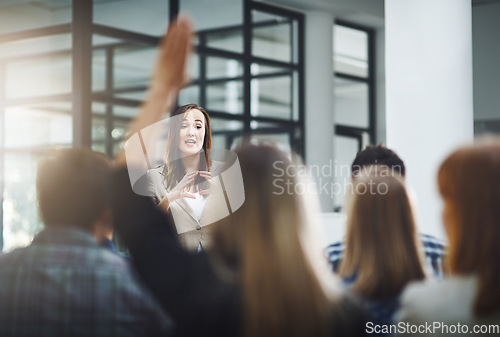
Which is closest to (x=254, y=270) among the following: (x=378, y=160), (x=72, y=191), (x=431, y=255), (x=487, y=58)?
(x=72, y=191)

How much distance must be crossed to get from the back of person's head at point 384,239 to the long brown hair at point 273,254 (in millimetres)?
309

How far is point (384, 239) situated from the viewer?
5.55ft

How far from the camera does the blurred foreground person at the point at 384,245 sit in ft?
5.52

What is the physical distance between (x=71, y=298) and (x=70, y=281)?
0.04 meters

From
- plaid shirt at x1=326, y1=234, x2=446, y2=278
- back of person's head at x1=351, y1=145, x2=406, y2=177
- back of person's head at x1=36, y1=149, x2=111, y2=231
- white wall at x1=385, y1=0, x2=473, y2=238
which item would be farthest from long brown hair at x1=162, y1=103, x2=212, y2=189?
white wall at x1=385, y1=0, x2=473, y2=238

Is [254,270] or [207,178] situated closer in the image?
[254,270]

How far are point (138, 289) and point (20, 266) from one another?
31cm

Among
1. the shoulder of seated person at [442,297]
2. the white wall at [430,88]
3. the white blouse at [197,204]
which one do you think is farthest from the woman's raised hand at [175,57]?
the white wall at [430,88]

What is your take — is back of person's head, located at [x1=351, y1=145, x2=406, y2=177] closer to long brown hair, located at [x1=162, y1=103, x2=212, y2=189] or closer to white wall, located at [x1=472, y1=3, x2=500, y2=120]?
long brown hair, located at [x1=162, y1=103, x2=212, y2=189]

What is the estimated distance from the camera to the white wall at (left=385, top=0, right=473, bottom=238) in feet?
14.6

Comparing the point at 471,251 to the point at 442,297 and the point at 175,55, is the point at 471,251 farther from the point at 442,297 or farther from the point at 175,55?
the point at 175,55

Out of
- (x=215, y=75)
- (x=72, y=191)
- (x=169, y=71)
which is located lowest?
(x=72, y=191)

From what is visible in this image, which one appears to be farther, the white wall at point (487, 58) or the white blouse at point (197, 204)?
the white wall at point (487, 58)

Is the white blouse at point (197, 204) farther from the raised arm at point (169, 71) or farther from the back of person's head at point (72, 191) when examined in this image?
the raised arm at point (169, 71)
